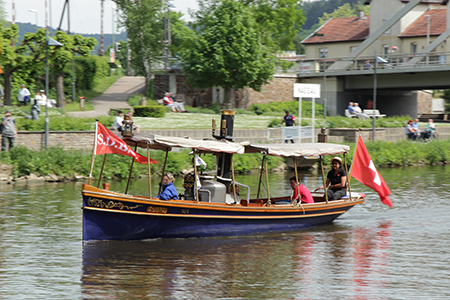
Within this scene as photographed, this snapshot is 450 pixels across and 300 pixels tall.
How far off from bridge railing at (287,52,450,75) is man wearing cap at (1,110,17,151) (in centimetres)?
2950

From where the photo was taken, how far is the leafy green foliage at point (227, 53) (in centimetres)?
4447

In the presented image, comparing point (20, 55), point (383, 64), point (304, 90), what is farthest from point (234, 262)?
point (383, 64)

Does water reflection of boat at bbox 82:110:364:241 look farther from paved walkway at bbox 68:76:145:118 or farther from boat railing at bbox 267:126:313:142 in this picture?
paved walkway at bbox 68:76:145:118

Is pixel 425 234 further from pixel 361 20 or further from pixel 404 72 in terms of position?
pixel 361 20

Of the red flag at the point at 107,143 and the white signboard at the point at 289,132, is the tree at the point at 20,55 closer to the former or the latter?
the white signboard at the point at 289,132

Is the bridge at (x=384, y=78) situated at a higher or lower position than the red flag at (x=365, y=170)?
higher

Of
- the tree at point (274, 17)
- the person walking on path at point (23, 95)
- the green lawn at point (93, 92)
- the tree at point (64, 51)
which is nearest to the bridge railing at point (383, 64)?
the tree at point (274, 17)

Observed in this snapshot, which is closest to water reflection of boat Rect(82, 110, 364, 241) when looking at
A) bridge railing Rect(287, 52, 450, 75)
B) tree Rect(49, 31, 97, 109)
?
tree Rect(49, 31, 97, 109)

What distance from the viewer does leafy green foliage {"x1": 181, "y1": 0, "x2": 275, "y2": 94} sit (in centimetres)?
4447

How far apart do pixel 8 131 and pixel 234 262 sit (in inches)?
624

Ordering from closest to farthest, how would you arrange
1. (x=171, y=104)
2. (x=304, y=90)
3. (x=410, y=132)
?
1. (x=304, y=90)
2. (x=410, y=132)
3. (x=171, y=104)

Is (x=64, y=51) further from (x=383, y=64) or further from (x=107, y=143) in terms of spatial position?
(x=107, y=143)

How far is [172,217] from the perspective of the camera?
45.3ft

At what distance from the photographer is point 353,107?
153ft
